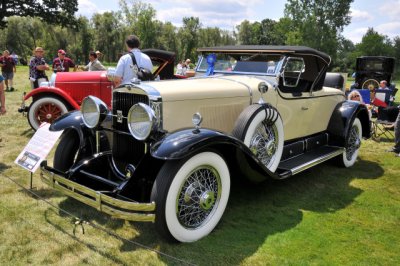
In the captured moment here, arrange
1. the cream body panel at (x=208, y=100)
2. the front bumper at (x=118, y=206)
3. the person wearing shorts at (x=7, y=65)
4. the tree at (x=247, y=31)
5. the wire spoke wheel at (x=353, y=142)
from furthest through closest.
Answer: the tree at (x=247, y=31) → the person wearing shorts at (x=7, y=65) → the wire spoke wheel at (x=353, y=142) → the cream body panel at (x=208, y=100) → the front bumper at (x=118, y=206)

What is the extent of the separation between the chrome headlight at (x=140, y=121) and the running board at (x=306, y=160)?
5.38 feet

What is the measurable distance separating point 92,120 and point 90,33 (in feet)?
164

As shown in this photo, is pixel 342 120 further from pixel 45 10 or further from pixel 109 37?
pixel 109 37

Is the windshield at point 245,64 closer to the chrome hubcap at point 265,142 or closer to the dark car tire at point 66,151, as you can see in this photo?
the chrome hubcap at point 265,142

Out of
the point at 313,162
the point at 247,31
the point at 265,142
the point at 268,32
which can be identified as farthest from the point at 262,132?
the point at 268,32

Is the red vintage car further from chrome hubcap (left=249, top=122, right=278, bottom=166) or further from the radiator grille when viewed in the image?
chrome hubcap (left=249, top=122, right=278, bottom=166)

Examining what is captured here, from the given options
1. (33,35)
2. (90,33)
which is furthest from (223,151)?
(33,35)

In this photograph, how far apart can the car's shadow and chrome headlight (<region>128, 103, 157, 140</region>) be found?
3.08ft

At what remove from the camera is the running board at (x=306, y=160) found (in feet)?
13.9

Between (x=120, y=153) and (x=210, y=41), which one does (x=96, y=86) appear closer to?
(x=120, y=153)

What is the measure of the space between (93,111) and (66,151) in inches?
24.1

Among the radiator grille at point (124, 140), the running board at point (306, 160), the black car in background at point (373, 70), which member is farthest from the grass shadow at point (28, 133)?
the black car in background at point (373, 70)

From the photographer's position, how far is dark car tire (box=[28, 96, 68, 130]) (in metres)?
7.21

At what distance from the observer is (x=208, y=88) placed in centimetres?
397
